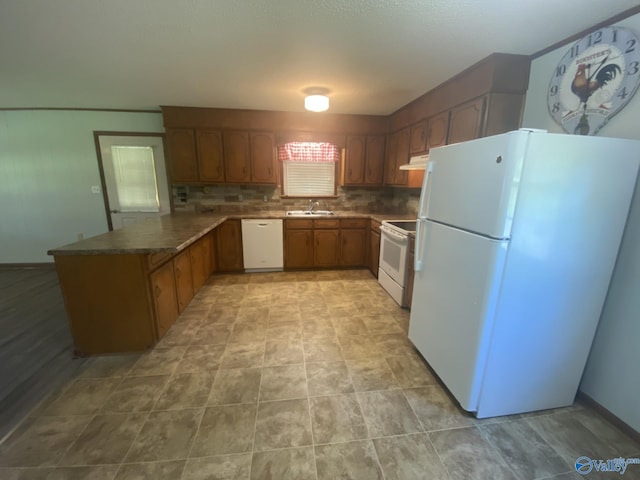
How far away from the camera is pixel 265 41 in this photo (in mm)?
1916

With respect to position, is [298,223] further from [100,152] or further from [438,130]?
[100,152]

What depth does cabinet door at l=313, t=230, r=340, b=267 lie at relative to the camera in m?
4.12

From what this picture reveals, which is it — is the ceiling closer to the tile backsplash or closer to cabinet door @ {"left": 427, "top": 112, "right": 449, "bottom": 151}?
cabinet door @ {"left": 427, "top": 112, "right": 449, "bottom": 151}

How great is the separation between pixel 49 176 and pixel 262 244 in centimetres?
330

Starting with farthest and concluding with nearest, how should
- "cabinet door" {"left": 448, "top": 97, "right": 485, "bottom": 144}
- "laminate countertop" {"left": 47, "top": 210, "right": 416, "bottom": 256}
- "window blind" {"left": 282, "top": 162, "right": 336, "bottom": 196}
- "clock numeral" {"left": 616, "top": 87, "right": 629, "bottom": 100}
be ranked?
"window blind" {"left": 282, "top": 162, "right": 336, "bottom": 196} < "cabinet door" {"left": 448, "top": 97, "right": 485, "bottom": 144} < "laminate countertop" {"left": 47, "top": 210, "right": 416, "bottom": 256} < "clock numeral" {"left": 616, "top": 87, "right": 629, "bottom": 100}

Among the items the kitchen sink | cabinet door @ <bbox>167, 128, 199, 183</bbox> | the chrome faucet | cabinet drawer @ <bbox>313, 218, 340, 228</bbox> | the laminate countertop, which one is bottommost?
cabinet drawer @ <bbox>313, 218, 340, 228</bbox>

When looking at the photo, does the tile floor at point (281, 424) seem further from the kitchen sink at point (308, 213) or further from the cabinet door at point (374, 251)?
the kitchen sink at point (308, 213)

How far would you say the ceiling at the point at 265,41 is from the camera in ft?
5.07

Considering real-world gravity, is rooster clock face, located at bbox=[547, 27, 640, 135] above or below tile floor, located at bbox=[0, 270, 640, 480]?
above

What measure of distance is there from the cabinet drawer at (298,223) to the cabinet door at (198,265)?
1179 mm

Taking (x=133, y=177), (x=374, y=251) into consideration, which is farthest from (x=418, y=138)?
(x=133, y=177)

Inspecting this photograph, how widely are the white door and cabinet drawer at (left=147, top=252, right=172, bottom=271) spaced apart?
7.05 ft

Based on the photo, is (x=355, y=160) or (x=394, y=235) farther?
(x=355, y=160)

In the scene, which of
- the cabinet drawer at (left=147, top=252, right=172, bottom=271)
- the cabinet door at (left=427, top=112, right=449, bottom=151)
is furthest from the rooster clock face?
the cabinet drawer at (left=147, top=252, right=172, bottom=271)
